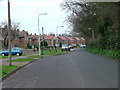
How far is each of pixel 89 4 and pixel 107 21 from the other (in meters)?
5.46

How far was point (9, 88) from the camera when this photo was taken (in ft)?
30.9

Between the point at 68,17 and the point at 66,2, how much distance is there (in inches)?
206

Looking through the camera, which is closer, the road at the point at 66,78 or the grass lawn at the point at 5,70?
the road at the point at 66,78

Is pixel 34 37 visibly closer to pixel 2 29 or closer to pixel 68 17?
pixel 2 29

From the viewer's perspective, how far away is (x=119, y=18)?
27375 mm

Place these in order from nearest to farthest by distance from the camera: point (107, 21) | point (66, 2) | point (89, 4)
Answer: point (107, 21)
point (89, 4)
point (66, 2)

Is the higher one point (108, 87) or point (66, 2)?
point (66, 2)

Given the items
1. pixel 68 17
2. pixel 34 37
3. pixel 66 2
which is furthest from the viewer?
pixel 34 37

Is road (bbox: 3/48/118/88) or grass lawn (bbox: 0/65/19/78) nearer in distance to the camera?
road (bbox: 3/48/118/88)

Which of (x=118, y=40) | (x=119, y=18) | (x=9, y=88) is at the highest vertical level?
(x=119, y=18)

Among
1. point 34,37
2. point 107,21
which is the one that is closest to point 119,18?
point 107,21

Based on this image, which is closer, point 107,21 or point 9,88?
point 9,88

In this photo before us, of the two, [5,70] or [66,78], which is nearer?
[66,78]

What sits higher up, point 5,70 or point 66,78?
point 66,78
